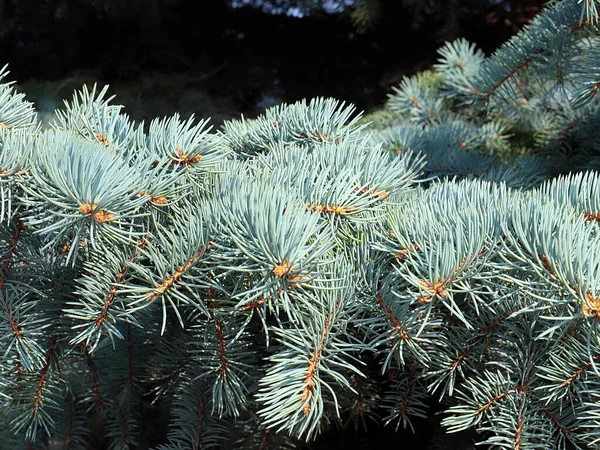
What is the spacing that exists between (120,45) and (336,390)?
166cm

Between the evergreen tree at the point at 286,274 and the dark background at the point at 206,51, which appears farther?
the dark background at the point at 206,51

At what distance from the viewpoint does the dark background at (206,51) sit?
1737 mm

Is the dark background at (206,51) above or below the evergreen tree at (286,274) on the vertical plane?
above

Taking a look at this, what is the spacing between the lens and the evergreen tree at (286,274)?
1.08 ft

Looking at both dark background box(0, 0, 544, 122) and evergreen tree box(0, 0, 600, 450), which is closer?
evergreen tree box(0, 0, 600, 450)

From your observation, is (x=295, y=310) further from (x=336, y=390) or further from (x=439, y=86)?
(x=439, y=86)

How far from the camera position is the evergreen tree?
0.33 metres

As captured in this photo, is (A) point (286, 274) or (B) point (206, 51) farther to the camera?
(B) point (206, 51)

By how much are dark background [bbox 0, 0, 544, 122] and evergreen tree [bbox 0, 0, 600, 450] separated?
1274 mm

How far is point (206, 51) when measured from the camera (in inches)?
75.8

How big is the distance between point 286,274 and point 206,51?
69.3 inches

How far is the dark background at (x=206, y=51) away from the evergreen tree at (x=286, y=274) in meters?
1.27

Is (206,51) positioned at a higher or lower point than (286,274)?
higher

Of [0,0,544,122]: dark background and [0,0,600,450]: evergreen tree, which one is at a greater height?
[0,0,544,122]: dark background
